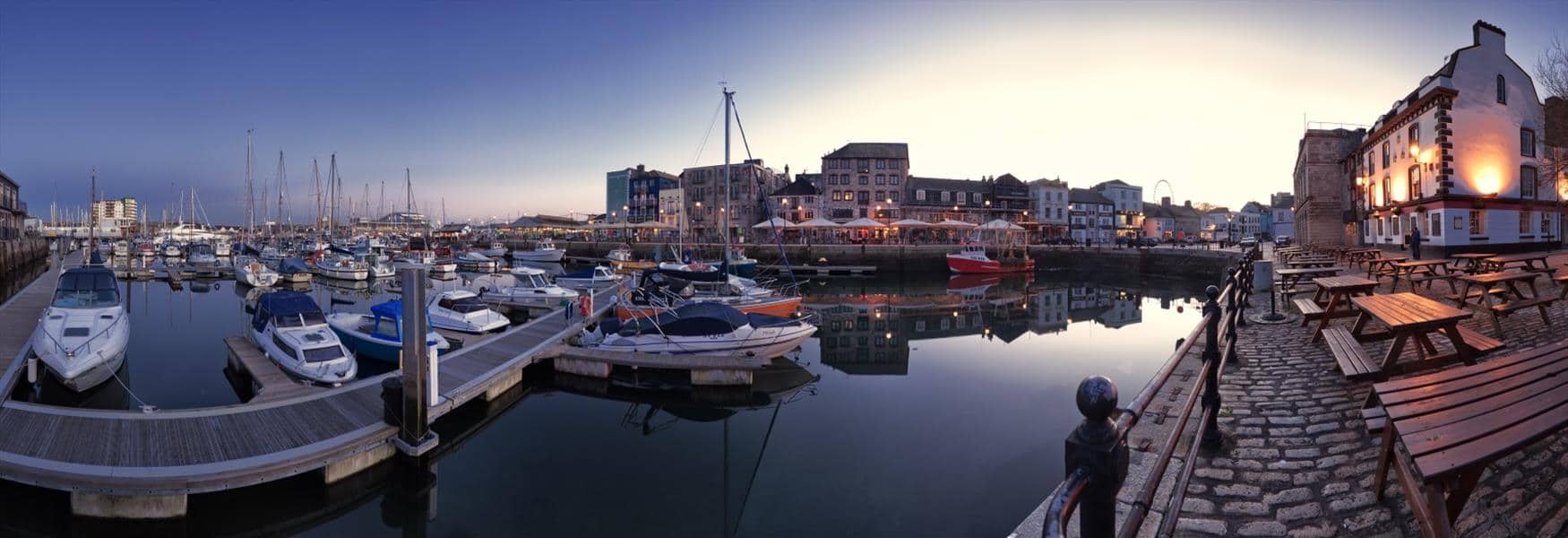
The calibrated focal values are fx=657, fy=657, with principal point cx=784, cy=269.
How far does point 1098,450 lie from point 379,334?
21.8 m

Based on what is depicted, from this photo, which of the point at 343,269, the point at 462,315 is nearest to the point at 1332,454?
the point at 462,315

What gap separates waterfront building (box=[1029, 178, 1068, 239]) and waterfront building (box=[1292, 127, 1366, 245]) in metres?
37.4

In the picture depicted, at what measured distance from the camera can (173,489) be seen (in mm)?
9070

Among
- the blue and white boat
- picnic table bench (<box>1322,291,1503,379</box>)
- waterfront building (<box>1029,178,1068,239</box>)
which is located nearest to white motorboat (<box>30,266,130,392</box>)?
the blue and white boat

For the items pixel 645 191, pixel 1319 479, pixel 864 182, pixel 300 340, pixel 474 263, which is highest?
pixel 645 191

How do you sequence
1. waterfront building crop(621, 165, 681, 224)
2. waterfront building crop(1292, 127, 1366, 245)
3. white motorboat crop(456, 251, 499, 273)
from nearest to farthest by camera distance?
waterfront building crop(1292, 127, 1366, 245) < white motorboat crop(456, 251, 499, 273) < waterfront building crop(621, 165, 681, 224)

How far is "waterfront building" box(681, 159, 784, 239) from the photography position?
278ft

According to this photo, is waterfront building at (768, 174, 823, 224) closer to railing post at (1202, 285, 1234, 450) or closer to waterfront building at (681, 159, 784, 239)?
waterfront building at (681, 159, 784, 239)

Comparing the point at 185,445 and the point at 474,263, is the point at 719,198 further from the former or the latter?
the point at 185,445

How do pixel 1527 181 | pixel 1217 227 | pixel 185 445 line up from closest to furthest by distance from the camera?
pixel 185 445 → pixel 1527 181 → pixel 1217 227

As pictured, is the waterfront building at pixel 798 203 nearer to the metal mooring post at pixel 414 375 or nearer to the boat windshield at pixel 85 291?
the boat windshield at pixel 85 291

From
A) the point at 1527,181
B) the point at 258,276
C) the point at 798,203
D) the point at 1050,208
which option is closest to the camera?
the point at 1527,181

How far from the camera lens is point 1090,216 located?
9556 centimetres

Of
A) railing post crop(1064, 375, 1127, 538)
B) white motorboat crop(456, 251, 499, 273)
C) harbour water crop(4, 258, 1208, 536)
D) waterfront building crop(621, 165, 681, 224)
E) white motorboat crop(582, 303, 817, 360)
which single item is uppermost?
waterfront building crop(621, 165, 681, 224)
